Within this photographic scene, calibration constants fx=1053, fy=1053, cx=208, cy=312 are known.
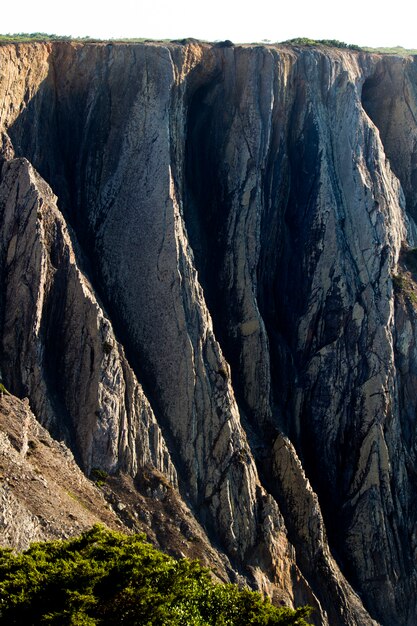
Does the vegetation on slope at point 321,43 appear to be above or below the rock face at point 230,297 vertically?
→ above

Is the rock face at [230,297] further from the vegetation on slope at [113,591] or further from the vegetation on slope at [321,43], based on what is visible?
the vegetation on slope at [113,591]

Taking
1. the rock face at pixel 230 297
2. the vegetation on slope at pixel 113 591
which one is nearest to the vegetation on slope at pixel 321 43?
the rock face at pixel 230 297

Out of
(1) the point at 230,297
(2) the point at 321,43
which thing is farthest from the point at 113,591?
(2) the point at 321,43

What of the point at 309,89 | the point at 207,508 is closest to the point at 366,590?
the point at 207,508

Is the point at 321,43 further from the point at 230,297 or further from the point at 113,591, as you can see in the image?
the point at 113,591

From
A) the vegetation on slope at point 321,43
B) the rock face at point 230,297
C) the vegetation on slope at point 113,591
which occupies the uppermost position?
the vegetation on slope at point 321,43
